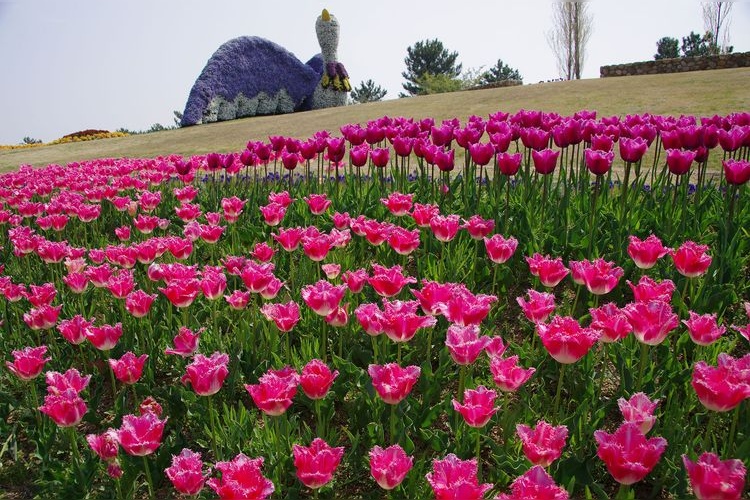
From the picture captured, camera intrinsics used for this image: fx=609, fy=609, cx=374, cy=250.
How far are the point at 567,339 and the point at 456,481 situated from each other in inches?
28.1

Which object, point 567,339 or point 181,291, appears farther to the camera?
point 181,291

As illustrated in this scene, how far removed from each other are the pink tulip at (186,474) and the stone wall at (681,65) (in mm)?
26629

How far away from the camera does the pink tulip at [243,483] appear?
1641 mm

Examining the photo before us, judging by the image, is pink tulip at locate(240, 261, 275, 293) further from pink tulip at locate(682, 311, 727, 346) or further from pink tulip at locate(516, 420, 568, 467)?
pink tulip at locate(682, 311, 727, 346)

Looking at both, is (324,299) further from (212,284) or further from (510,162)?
(510,162)

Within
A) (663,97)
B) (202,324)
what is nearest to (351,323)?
(202,324)

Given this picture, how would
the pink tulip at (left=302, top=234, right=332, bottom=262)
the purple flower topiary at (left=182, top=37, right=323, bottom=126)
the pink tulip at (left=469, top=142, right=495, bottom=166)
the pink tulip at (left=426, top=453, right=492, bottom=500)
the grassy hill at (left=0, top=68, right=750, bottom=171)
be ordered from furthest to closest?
1. the purple flower topiary at (left=182, top=37, right=323, bottom=126)
2. the grassy hill at (left=0, top=68, right=750, bottom=171)
3. the pink tulip at (left=469, top=142, right=495, bottom=166)
4. the pink tulip at (left=302, top=234, right=332, bottom=262)
5. the pink tulip at (left=426, top=453, right=492, bottom=500)

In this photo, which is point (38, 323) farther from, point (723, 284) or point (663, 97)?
point (663, 97)

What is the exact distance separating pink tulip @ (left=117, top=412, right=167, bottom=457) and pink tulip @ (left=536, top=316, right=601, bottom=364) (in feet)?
4.41

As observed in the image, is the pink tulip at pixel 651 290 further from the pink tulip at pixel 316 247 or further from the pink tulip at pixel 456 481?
the pink tulip at pixel 316 247

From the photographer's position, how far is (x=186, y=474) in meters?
1.79

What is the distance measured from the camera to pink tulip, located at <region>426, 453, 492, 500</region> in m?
1.56

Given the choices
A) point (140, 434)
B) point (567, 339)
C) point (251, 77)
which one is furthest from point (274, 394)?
point (251, 77)

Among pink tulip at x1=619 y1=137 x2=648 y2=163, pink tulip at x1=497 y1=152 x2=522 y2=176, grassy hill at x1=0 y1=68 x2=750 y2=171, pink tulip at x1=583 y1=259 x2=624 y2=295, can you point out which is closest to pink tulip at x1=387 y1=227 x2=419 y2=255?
pink tulip at x1=583 y1=259 x2=624 y2=295
